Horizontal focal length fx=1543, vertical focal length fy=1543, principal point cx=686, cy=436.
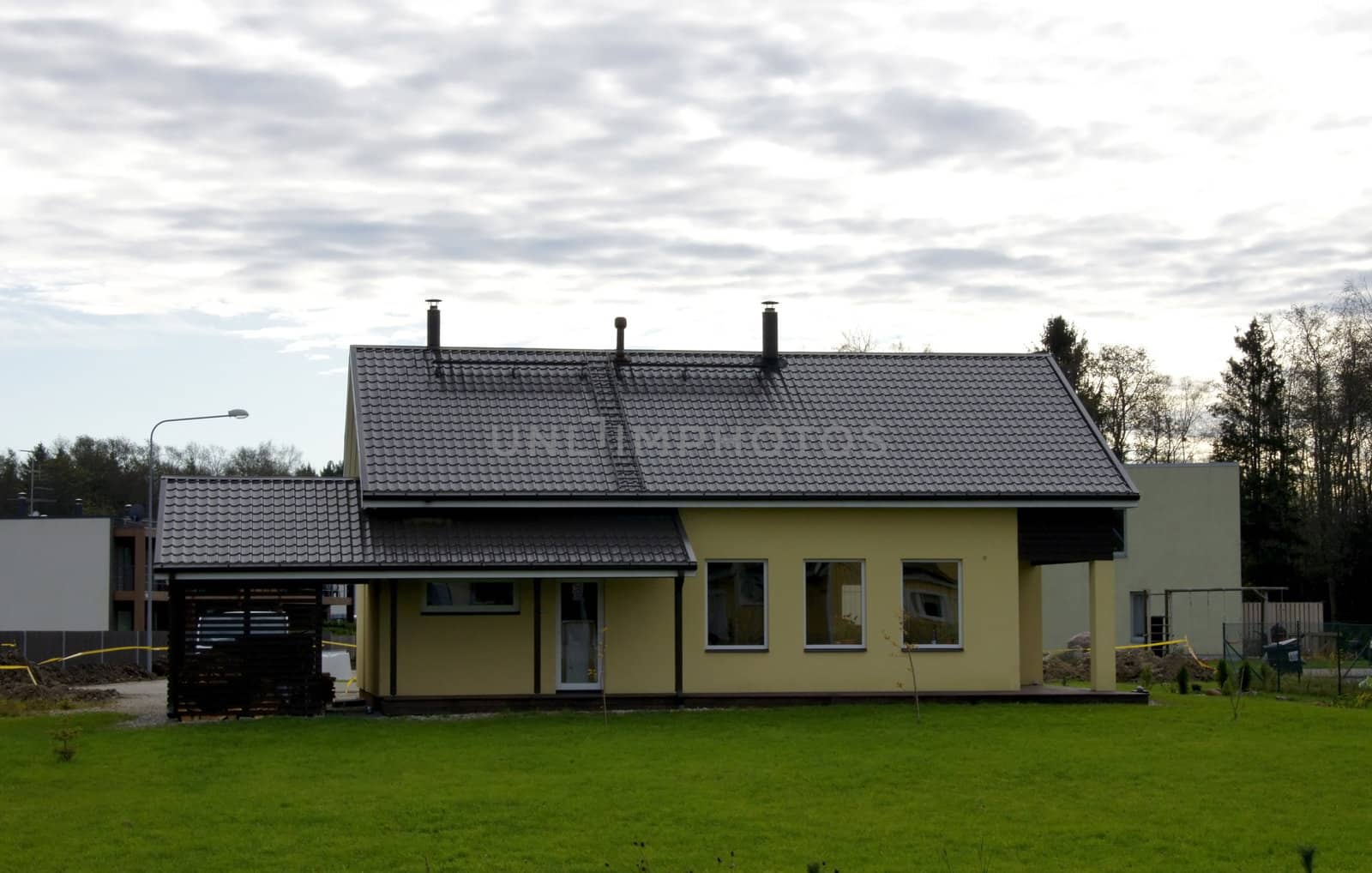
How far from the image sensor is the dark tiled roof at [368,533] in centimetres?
2073

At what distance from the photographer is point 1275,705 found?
75.8 ft

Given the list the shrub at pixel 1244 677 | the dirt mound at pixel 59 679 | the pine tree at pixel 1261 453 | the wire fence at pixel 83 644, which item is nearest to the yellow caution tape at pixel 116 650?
the wire fence at pixel 83 644

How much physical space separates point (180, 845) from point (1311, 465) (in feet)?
189

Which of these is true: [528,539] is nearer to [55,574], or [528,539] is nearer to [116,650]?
[116,650]

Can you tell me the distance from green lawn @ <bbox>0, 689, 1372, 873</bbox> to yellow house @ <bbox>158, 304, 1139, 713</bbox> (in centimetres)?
198

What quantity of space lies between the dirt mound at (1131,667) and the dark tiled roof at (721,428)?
754 centimetres

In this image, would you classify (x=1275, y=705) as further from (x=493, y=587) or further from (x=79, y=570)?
(x=79, y=570)

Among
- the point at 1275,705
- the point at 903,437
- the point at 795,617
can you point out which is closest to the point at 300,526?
the point at 795,617

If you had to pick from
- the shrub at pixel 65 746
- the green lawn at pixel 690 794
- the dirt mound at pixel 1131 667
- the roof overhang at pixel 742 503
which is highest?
the roof overhang at pixel 742 503

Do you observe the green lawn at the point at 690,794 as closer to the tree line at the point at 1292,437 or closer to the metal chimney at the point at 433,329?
the metal chimney at the point at 433,329

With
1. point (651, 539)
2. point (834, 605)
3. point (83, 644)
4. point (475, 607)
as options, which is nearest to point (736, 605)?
point (834, 605)

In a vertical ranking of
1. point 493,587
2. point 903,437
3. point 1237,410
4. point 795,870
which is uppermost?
point 1237,410

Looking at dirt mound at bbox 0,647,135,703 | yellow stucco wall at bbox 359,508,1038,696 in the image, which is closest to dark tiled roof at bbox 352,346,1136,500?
yellow stucco wall at bbox 359,508,1038,696

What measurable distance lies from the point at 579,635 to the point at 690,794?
8.75 m
